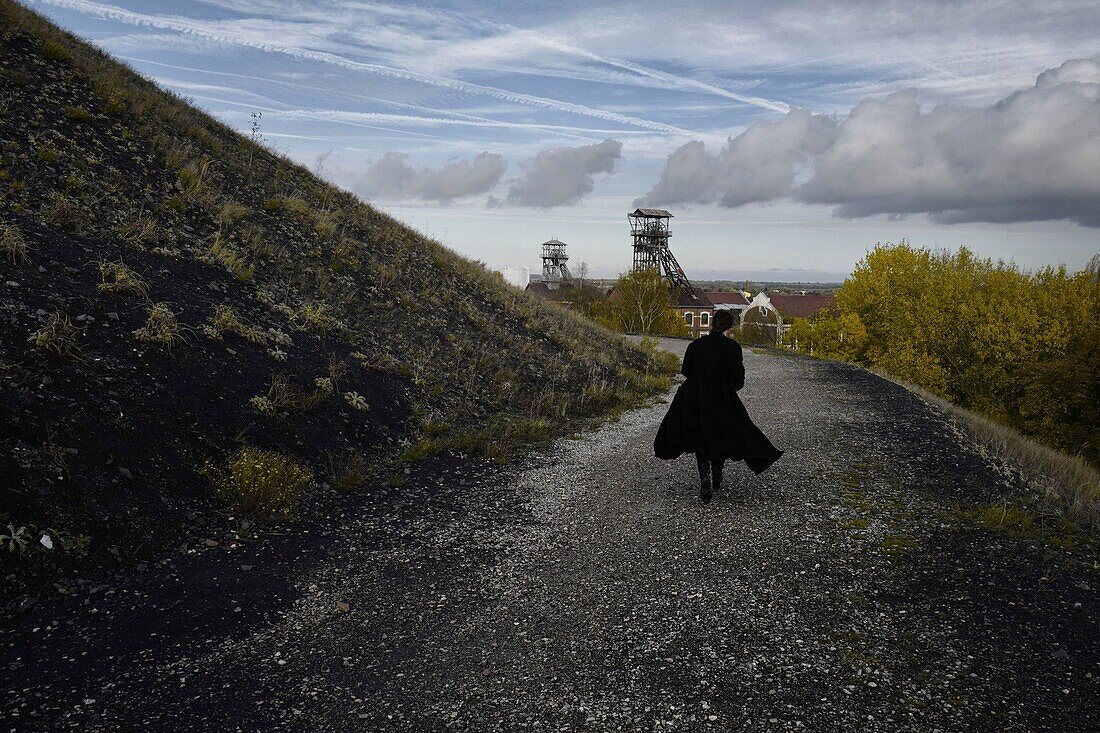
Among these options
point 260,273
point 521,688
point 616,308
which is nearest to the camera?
point 521,688

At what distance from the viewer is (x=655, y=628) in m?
4.97

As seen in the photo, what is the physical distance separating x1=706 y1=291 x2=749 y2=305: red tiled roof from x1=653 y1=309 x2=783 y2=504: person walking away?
113346 mm

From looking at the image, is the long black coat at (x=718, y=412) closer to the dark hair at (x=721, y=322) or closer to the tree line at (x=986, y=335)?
the dark hair at (x=721, y=322)

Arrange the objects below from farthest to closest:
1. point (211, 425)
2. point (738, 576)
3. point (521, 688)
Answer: point (211, 425)
point (738, 576)
point (521, 688)

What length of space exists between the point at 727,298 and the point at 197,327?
122m

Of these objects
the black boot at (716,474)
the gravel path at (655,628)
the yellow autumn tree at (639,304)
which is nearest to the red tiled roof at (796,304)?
the yellow autumn tree at (639,304)

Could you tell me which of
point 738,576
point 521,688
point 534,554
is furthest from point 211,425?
point 738,576

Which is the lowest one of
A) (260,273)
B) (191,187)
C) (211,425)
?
(211,425)

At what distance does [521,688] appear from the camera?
14.0ft

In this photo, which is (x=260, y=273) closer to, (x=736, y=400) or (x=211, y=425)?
(x=211, y=425)

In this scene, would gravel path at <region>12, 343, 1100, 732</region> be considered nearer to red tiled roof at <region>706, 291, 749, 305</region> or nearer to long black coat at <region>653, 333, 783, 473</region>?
long black coat at <region>653, 333, 783, 473</region>

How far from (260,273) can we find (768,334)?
8233 cm

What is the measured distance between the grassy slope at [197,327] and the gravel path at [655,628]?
2053 mm

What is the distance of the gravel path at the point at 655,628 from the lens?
13.0 ft
